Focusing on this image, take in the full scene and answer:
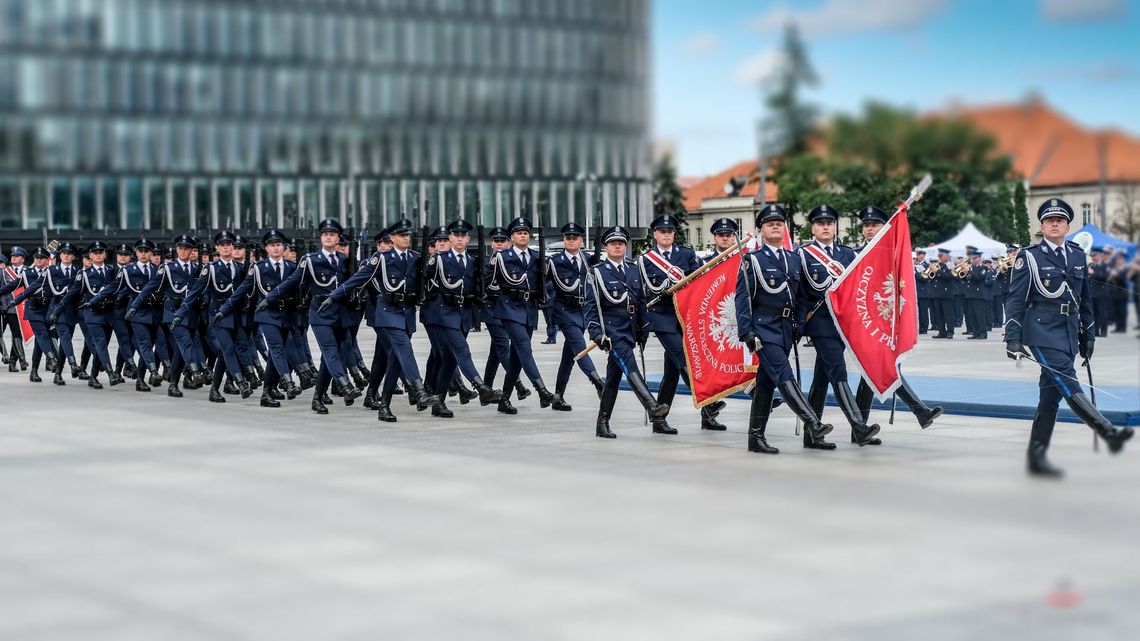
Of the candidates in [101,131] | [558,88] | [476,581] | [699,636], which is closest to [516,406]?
[101,131]

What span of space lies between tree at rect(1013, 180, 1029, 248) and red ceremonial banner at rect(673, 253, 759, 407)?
8.73ft

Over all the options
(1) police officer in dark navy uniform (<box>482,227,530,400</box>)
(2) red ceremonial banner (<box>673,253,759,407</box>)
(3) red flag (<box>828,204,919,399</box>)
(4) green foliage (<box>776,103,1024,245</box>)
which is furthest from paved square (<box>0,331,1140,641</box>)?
(1) police officer in dark navy uniform (<box>482,227,530,400</box>)

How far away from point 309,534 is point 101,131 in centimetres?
657

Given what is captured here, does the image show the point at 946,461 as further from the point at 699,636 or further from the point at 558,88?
the point at 699,636

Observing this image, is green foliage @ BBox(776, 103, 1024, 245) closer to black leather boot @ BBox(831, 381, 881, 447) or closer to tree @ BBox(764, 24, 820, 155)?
tree @ BBox(764, 24, 820, 155)

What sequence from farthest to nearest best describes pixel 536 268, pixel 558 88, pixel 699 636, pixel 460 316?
pixel 536 268, pixel 460 316, pixel 558 88, pixel 699 636

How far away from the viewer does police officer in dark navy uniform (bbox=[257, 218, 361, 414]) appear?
52.2ft

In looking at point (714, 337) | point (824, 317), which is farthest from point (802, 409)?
point (714, 337)

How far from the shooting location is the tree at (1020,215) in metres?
5.19

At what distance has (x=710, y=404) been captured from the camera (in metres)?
13.5

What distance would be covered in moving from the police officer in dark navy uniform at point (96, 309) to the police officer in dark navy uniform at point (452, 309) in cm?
637

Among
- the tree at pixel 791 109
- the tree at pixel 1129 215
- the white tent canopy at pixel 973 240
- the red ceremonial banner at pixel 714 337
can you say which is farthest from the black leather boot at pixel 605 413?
the tree at pixel 791 109

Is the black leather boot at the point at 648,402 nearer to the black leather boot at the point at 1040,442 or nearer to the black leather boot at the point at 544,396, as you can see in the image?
the black leather boot at the point at 544,396

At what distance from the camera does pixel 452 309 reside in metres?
15.6
